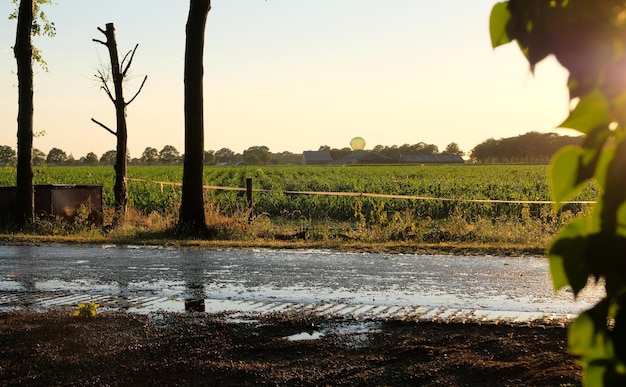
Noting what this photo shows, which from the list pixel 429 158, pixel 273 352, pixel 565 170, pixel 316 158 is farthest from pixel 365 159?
pixel 565 170

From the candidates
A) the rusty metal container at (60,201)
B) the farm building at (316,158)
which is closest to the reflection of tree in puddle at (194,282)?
the rusty metal container at (60,201)

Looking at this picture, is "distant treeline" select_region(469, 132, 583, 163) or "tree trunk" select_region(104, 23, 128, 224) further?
"distant treeline" select_region(469, 132, 583, 163)

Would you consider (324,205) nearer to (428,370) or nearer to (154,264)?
(154,264)

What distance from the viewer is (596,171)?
1049 mm

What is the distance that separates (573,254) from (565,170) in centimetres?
11

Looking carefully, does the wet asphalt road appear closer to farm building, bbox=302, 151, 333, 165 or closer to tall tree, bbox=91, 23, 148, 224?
tall tree, bbox=91, 23, 148, 224

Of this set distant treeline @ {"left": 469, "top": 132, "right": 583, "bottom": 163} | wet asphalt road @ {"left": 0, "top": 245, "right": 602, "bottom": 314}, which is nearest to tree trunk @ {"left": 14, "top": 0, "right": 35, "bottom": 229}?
wet asphalt road @ {"left": 0, "top": 245, "right": 602, "bottom": 314}

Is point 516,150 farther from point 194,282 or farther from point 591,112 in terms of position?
point 591,112

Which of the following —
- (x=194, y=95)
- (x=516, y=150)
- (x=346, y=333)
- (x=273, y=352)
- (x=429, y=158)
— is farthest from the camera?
(x=429, y=158)

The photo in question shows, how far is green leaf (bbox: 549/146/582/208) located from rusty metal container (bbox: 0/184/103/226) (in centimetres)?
2018

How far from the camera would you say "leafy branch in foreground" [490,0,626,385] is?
3.33 feet

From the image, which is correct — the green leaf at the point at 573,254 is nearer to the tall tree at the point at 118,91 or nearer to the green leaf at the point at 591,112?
the green leaf at the point at 591,112

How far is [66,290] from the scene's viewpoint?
9.91 m

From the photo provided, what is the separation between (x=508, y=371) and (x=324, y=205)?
2501 cm
